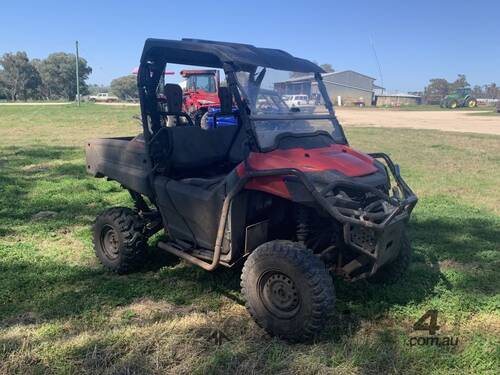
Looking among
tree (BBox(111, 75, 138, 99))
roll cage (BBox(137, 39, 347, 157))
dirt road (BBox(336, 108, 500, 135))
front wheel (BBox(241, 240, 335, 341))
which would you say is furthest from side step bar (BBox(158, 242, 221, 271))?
tree (BBox(111, 75, 138, 99))

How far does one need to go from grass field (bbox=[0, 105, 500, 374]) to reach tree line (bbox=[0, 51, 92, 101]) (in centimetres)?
8144

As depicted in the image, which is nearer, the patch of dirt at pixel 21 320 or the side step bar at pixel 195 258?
the patch of dirt at pixel 21 320

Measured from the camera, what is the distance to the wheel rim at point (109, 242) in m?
4.55

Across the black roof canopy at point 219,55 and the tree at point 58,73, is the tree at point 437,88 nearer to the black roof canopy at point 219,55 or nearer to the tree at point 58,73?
the tree at point 58,73

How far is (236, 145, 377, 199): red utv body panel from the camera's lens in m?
3.33

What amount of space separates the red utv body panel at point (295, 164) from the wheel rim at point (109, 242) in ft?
5.60

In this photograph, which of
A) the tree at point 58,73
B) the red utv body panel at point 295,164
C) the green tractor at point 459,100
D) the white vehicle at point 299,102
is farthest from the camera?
the tree at point 58,73

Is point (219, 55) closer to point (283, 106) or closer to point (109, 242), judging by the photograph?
point (283, 106)

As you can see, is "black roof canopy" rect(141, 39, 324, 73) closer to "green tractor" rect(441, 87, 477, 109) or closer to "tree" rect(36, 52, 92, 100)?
"green tractor" rect(441, 87, 477, 109)

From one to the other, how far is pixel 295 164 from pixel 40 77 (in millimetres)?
92540

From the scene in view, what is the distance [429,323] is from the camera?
11.8 ft

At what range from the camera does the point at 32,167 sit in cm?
961

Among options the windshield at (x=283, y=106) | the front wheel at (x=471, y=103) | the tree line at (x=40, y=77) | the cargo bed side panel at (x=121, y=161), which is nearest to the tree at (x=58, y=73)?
the tree line at (x=40, y=77)

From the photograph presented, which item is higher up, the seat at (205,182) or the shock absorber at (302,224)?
the seat at (205,182)
